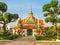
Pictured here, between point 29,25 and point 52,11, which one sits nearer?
point 52,11

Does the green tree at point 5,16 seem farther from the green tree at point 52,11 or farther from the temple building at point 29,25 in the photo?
the temple building at point 29,25

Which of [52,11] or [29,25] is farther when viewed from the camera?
[29,25]

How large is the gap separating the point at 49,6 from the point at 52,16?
224 cm

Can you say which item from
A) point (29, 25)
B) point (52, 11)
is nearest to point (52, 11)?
point (52, 11)

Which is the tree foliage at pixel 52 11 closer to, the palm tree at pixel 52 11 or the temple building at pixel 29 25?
the palm tree at pixel 52 11

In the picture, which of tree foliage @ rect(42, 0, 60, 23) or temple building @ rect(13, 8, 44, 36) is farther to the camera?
temple building @ rect(13, 8, 44, 36)

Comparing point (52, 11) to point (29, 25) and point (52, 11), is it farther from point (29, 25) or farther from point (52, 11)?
point (29, 25)

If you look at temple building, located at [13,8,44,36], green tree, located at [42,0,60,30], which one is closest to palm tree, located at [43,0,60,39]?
green tree, located at [42,0,60,30]

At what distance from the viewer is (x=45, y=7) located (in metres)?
39.3

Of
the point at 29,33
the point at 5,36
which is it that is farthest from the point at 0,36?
the point at 29,33

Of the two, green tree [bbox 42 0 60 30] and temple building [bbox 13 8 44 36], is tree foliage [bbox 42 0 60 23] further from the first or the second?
temple building [bbox 13 8 44 36]

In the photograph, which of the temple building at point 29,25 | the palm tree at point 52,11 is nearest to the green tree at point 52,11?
the palm tree at point 52,11

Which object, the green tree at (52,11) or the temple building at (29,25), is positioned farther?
the temple building at (29,25)

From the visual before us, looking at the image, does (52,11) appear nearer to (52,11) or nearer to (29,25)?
(52,11)
